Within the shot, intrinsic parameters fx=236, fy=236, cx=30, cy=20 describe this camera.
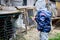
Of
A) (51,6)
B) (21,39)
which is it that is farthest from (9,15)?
(51,6)

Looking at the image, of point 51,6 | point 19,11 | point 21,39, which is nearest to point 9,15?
point 19,11

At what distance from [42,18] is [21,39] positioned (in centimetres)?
178

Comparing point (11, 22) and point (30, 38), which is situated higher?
point (11, 22)

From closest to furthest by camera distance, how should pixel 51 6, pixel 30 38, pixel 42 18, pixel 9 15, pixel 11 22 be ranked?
1. pixel 42 18
2. pixel 9 15
3. pixel 11 22
4. pixel 30 38
5. pixel 51 6

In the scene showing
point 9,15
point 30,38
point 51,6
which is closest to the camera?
point 9,15

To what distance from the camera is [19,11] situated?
7.64 m

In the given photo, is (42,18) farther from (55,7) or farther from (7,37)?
(55,7)

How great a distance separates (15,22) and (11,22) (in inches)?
14.1

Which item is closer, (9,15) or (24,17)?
(9,15)

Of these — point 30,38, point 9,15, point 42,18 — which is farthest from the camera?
point 30,38

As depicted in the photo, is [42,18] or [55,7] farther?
[55,7]

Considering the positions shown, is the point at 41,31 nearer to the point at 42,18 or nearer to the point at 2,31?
the point at 42,18

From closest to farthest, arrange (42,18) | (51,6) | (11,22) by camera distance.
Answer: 1. (42,18)
2. (11,22)
3. (51,6)

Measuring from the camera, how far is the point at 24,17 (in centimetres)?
888
